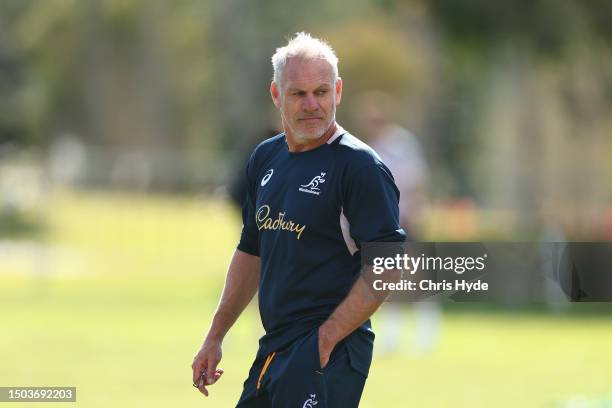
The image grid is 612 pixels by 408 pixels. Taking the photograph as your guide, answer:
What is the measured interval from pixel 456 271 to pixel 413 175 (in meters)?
8.30

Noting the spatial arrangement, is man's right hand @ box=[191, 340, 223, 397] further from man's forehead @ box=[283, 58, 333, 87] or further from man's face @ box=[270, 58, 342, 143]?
man's forehead @ box=[283, 58, 333, 87]

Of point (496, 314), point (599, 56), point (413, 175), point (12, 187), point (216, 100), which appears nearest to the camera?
point (413, 175)

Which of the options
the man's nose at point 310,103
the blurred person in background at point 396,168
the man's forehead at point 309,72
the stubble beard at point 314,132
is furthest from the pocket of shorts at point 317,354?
the blurred person in background at point 396,168

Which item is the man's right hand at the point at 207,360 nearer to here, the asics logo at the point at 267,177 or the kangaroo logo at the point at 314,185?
the asics logo at the point at 267,177

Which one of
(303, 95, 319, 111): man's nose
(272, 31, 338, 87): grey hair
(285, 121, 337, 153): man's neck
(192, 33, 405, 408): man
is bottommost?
(192, 33, 405, 408): man

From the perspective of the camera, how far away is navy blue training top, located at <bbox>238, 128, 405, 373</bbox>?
564 cm

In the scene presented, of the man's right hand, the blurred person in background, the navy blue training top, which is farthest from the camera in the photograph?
the blurred person in background

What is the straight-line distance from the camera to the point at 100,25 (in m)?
62.1

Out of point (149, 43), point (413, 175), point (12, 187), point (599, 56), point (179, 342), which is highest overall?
point (149, 43)

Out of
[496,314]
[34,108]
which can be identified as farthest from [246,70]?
[496,314]

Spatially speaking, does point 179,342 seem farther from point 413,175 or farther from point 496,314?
point 496,314

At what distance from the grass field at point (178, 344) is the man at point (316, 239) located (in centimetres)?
535

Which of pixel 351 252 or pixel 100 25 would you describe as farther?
pixel 100 25

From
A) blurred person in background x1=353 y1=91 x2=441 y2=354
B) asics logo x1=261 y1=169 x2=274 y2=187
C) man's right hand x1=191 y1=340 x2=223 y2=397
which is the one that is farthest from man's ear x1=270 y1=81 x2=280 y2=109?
blurred person in background x1=353 y1=91 x2=441 y2=354
